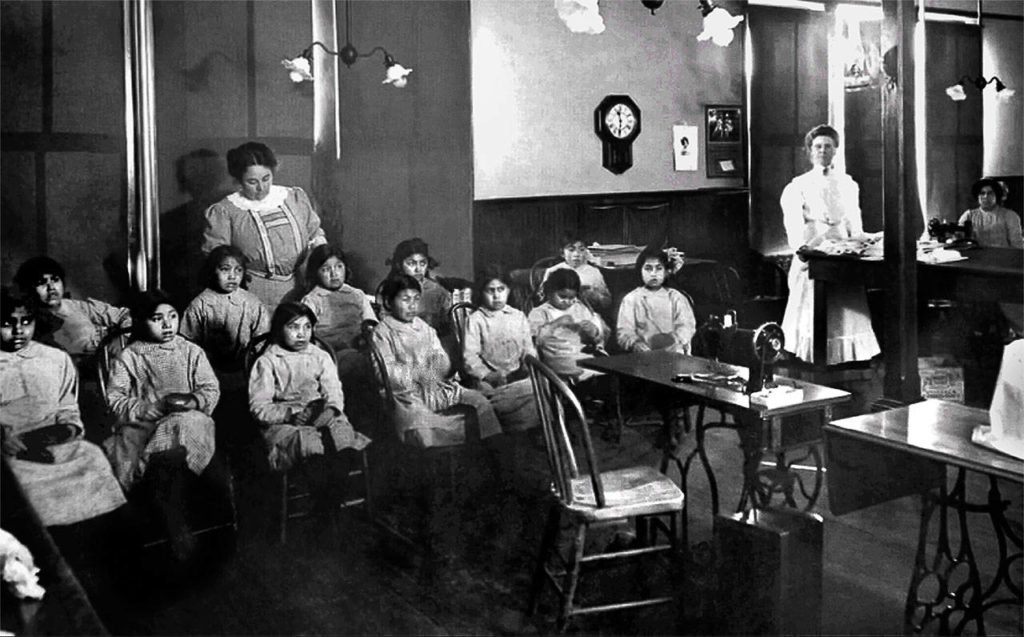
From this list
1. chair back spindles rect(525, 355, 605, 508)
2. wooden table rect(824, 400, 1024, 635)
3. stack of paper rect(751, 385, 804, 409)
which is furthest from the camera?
stack of paper rect(751, 385, 804, 409)

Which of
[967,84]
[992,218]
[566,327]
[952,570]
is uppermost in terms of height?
[967,84]

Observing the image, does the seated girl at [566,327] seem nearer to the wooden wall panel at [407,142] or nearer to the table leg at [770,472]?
the wooden wall panel at [407,142]

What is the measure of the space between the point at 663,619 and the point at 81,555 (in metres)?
2.09

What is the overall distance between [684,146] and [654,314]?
3.15 feet

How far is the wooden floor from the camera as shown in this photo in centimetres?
327

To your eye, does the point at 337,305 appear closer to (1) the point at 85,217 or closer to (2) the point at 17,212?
(1) the point at 85,217

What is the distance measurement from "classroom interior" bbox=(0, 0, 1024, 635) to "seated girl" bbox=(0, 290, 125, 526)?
0.21 metres

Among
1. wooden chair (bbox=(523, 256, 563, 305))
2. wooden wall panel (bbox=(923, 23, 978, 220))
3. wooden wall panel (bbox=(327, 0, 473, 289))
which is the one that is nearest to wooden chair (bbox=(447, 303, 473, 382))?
wooden wall panel (bbox=(327, 0, 473, 289))

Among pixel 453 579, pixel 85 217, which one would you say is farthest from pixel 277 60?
pixel 453 579

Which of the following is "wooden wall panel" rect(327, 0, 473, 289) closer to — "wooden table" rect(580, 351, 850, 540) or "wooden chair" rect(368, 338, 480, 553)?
Answer: "wooden chair" rect(368, 338, 480, 553)

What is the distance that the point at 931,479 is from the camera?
3697 millimetres

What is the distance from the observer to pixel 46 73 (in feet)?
12.1

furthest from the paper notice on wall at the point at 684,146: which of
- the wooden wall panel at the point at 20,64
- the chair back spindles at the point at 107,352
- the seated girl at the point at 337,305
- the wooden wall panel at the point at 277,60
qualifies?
the wooden wall panel at the point at 20,64

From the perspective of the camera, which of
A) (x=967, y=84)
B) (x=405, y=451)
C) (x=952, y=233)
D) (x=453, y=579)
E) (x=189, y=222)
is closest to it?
(x=453, y=579)
